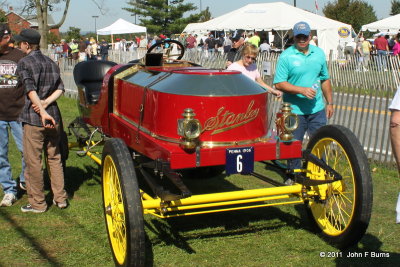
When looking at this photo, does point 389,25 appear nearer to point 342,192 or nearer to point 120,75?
point 120,75

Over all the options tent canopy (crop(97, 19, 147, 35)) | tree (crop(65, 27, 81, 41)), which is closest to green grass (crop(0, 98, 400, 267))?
tent canopy (crop(97, 19, 147, 35))

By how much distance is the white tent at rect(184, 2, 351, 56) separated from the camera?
29031mm

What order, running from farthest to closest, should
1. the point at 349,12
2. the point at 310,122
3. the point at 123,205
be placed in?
the point at 349,12, the point at 310,122, the point at 123,205

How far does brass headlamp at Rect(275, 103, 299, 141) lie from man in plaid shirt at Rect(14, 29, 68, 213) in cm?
236

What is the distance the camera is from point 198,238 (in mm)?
4910

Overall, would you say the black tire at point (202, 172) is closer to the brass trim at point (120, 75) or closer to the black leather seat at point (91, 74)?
the brass trim at point (120, 75)

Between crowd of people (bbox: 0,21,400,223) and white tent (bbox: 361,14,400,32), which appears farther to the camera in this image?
white tent (bbox: 361,14,400,32)

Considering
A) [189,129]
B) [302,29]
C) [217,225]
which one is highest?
[302,29]

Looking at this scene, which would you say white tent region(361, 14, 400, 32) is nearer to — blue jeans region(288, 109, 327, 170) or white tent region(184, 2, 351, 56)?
white tent region(184, 2, 351, 56)

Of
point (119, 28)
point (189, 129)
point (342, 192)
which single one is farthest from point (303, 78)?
point (119, 28)

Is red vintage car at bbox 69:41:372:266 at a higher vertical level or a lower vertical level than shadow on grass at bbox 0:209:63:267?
higher

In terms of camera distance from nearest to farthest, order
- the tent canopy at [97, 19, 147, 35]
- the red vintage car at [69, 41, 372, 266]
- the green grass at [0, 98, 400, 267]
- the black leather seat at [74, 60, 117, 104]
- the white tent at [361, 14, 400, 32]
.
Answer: the red vintage car at [69, 41, 372, 266]
the green grass at [0, 98, 400, 267]
the black leather seat at [74, 60, 117, 104]
the white tent at [361, 14, 400, 32]
the tent canopy at [97, 19, 147, 35]

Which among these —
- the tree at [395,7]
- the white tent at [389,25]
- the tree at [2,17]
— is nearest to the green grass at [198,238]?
the white tent at [389,25]

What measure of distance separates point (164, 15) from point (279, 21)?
37342 millimetres
